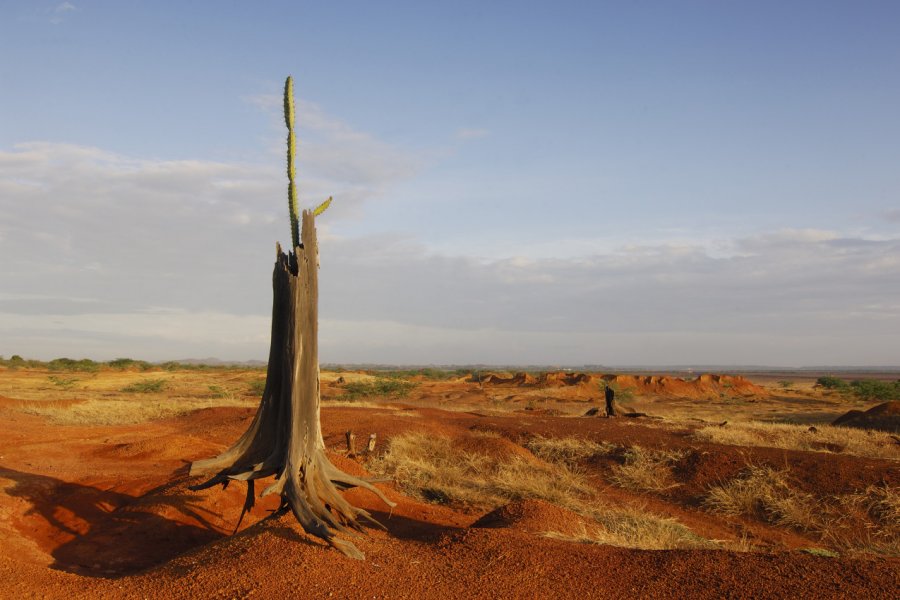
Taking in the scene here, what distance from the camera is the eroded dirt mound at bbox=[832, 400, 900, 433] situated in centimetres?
2050

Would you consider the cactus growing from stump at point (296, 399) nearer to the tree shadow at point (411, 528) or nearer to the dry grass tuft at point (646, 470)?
the tree shadow at point (411, 528)

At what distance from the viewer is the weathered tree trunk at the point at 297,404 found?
6.29 m

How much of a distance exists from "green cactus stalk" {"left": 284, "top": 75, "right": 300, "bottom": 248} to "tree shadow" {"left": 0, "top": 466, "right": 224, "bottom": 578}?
3776 mm

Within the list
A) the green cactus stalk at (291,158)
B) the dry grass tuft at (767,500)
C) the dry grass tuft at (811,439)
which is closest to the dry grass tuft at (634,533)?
the dry grass tuft at (767,500)

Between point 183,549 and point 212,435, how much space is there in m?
8.84

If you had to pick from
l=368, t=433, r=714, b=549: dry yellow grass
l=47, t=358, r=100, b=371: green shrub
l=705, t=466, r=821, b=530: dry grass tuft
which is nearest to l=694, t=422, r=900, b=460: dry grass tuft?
l=705, t=466, r=821, b=530: dry grass tuft

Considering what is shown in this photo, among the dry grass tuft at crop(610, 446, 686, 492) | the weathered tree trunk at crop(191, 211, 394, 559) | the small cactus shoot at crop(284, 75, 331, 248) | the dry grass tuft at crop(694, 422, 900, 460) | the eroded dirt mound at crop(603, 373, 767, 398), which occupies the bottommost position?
the eroded dirt mound at crop(603, 373, 767, 398)

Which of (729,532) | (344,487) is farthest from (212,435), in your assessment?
(729,532)

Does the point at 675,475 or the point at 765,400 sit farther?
the point at 765,400

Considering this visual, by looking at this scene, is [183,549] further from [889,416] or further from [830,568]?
[889,416]

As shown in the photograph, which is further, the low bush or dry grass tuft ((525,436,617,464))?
the low bush

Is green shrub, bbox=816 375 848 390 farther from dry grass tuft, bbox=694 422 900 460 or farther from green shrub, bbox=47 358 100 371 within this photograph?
green shrub, bbox=47 358 100 371

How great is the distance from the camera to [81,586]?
194 inches

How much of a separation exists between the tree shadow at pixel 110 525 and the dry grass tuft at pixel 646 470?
26.2 ft
